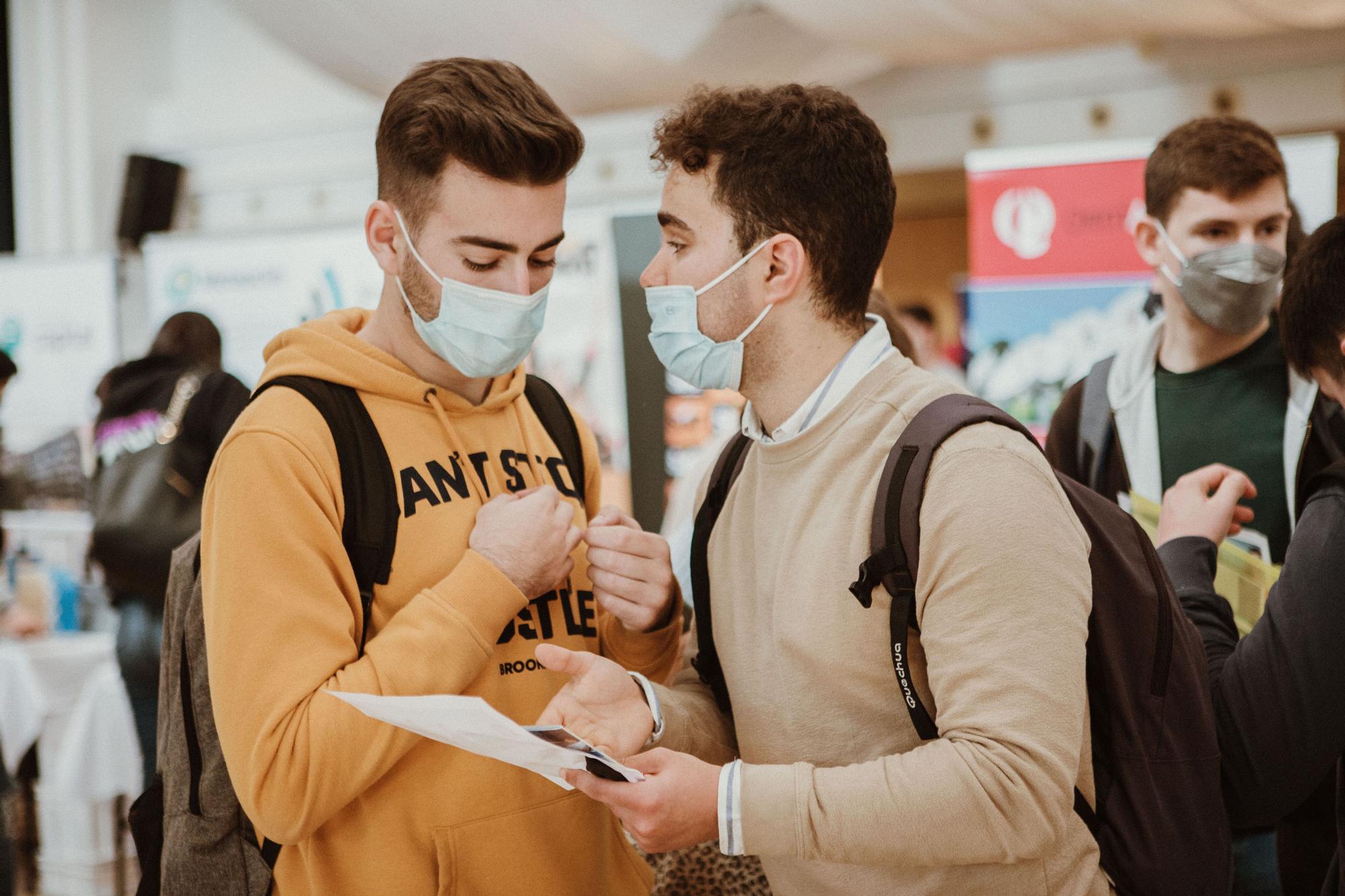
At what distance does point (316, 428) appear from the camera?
142cm

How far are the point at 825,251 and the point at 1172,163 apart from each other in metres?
1.44

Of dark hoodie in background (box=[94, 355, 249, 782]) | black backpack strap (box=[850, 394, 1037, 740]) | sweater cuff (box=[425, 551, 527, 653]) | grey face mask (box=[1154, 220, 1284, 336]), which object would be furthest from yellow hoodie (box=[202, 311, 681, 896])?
dark hoodie in background (box=[94, 355, 249, 782])

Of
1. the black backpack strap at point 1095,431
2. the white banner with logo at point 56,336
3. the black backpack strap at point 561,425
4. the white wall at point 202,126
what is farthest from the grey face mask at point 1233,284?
the white banner with logo at point 56,336

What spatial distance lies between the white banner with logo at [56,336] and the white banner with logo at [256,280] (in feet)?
1.14

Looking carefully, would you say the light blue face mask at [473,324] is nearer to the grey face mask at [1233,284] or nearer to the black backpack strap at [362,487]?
the black backpack strap at [362,487]

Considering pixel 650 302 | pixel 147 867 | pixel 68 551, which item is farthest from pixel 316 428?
pixel 68 551

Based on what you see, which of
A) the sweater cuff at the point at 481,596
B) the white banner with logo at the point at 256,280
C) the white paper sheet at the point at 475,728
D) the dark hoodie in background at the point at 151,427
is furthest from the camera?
the white banner with logo at the point at 256,280

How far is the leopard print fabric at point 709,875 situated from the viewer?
1862 mm

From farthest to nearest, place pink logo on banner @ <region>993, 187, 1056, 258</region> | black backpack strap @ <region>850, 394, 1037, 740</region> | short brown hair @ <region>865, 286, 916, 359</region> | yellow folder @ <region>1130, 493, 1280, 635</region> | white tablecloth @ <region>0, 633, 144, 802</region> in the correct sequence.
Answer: pink logo on banner @ <region>993, 187, 1056, 258</region> → white tablecloth @ <region>0, 633, 144, 802</region> → short brown hair @ <region>865, 286, 916, 359</region> → yellow folder @ <region>1130, 493, 1280, 635</region> → black backpack strap @ <region>850, 394, 1037, 740</region>

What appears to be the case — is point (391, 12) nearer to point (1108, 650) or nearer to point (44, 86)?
point (44, 86)

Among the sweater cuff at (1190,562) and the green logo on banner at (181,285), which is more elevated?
the green logo on banner at (181,285)

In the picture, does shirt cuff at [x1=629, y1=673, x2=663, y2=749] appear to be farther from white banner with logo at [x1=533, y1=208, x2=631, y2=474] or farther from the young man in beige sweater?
white banner with logo at [x1=533, y1=208, x2=631, y2=474]

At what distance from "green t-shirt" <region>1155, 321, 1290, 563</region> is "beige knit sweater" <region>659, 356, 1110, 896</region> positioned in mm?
1172

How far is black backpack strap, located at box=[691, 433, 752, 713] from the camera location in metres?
1.60
